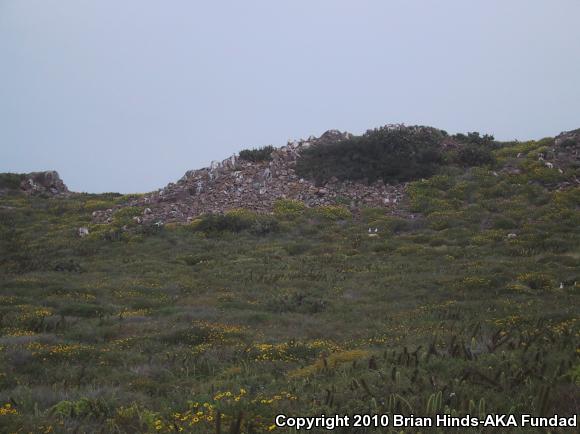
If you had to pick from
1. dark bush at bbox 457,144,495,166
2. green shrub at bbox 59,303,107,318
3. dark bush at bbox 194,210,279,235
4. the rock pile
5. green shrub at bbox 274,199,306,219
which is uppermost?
dark bush at bbox 457,144,495,166

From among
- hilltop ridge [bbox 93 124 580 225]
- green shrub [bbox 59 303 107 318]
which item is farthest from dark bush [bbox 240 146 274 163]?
green shrub [bbox 59 303 107 318]

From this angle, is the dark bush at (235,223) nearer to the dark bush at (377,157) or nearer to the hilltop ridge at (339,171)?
the hilltop ridge at (339,171)

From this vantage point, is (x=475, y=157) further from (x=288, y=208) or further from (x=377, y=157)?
(x=288, y=208)

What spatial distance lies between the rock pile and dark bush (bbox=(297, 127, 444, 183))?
2.11 ft

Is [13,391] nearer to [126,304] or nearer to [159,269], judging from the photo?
[126,304]

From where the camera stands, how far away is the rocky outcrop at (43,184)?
3744 cm

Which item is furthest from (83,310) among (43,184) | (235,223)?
(43,184)

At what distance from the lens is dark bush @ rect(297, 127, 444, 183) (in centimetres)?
2936

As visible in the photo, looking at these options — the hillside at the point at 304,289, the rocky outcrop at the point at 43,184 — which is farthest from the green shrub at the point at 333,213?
the rocky outcrop at the point at 43,184

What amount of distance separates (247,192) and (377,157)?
25.1 ft

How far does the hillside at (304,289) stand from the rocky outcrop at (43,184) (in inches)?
20.8

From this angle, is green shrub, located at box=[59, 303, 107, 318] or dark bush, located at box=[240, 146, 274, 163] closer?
green shrub, located at box=[59, 303, 107, 318]

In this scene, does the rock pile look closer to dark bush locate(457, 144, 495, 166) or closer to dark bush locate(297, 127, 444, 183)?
dark bush locate(297, 127, 444, 183)

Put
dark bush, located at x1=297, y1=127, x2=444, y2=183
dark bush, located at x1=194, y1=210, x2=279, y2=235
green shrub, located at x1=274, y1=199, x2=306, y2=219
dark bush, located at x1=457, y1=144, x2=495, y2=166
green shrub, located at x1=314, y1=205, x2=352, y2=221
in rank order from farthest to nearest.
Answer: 1. dark bush, located at x1=457, y1=144, x2=495, y2=166
2. dark bush, located at x1=297, y1=127, x2=444, y2=183
3. green shrub, located at x1=274, y1=199, x2=306, y2=219
4. green shrub, located at x1=314, y1=205, x2=352, y2=221
5. dark bush, located at x1=194, y1=210, x2=279, y2=235
